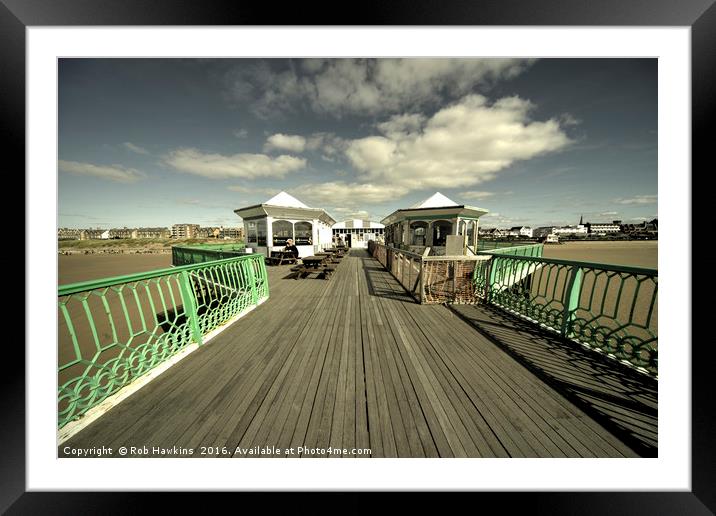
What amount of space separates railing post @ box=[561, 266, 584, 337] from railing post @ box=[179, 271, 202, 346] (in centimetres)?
554

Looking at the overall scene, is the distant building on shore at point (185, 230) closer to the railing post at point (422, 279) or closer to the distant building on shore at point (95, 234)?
the distant building on shore at point (95, 234)

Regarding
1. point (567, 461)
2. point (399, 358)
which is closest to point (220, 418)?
point (399, 358)

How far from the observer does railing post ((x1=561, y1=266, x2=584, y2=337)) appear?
11.1 feet

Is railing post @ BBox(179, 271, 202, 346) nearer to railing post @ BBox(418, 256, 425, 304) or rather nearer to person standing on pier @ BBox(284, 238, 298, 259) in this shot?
railing post @ BBox(418, 256, 425, 304)

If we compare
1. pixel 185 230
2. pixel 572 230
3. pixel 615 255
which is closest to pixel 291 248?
pixel 615 255

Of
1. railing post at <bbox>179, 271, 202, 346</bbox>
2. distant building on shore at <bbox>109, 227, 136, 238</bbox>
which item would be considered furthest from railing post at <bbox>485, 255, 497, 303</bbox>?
distant building on shore at <bbox>109, 227, 136, 238</bbox>

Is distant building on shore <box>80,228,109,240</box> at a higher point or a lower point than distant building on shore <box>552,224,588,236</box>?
lower

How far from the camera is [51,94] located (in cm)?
196

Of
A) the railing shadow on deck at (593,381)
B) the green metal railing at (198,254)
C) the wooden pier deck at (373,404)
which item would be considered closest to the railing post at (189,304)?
the wooden pier deck at (373,404)

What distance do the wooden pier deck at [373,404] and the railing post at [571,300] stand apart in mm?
658

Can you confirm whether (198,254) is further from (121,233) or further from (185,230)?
(185,230)
